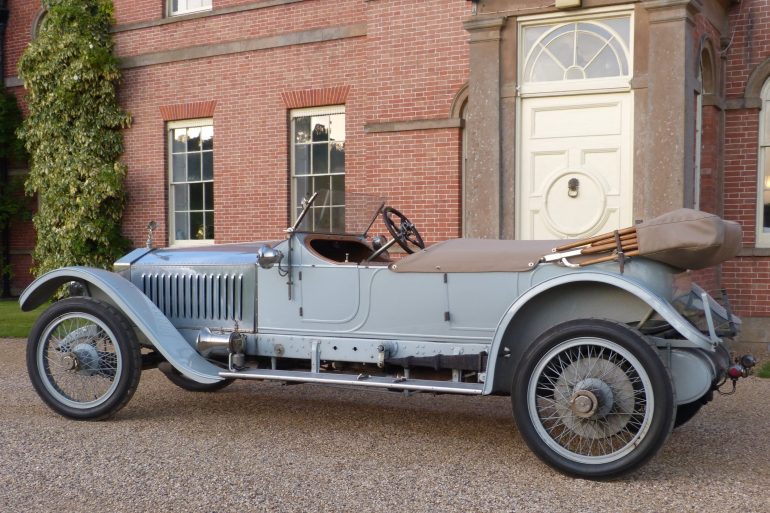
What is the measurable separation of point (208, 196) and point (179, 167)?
698mm

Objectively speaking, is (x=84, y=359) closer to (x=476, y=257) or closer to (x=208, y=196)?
(x=476, y=257)

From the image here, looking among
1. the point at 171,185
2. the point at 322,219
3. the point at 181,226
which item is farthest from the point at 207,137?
the point at 322,219

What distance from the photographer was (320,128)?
1119cm

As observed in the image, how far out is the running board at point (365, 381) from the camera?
4535 millimetres

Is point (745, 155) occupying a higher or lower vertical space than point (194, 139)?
lower

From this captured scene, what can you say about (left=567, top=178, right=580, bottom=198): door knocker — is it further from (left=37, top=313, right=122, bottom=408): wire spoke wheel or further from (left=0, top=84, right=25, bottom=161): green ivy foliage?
(left=0, top=84, right=25, bottom=161): green ivy foliage

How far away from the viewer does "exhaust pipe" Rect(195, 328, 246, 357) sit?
17.4 ft

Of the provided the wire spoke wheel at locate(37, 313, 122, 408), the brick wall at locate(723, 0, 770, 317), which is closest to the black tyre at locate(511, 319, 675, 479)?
the wire spoke wheel at locate(37, 313, 122, 408)

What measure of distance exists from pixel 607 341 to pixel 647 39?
4780mm

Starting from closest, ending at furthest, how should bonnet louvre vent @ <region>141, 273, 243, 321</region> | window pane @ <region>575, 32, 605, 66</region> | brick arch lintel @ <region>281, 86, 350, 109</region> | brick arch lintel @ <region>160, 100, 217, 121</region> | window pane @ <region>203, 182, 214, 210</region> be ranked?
1. bonnet louvre vent @ <region>141, 273, 243, 321</region>
2. window pane @ <region>575, 32, 605, 66</region>
3. brick arch lintel @ <region>281, 86, 350, 109</region>
4. brick arch lintel @ <region>160, 100, 217, 121</region>
5. window pane @ <region>203, 182, 214, 210</region>

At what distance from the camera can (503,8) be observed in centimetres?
841

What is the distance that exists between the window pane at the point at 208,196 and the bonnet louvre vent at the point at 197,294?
6.36 meters

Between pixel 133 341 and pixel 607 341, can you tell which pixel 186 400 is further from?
pixel 607 341

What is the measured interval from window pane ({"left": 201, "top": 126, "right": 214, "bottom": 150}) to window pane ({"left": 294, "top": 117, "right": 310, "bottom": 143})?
1457mm
